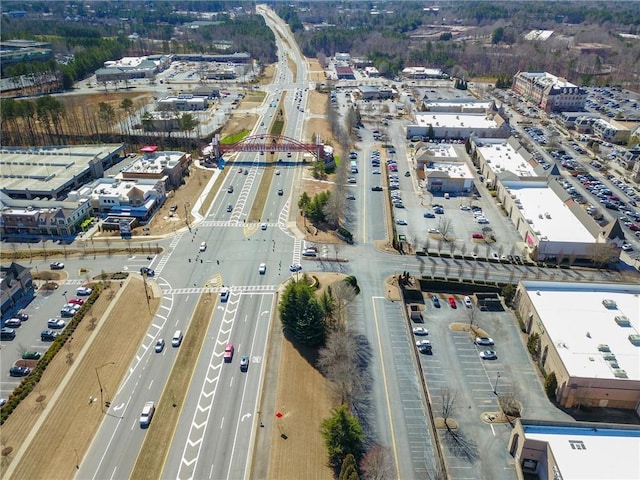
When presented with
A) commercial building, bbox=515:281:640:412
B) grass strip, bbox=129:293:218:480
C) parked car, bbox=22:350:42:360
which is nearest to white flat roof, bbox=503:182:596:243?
commercial building, bbox=515:281:640:412

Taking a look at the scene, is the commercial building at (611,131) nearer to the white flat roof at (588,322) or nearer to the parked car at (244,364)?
the white flat roof at (588,322)

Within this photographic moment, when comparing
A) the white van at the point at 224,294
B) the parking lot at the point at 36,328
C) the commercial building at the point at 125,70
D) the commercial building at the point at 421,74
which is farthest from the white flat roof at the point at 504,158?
the commercial building at the point at 125,70

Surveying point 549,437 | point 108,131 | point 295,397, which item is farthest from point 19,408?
point 108,131

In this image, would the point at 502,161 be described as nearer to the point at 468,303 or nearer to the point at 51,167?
the point at 468,303

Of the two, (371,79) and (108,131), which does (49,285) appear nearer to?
(108,131)

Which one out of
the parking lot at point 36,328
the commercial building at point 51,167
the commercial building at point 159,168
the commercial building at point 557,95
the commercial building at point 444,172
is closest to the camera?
the parking lot at point 36,328
